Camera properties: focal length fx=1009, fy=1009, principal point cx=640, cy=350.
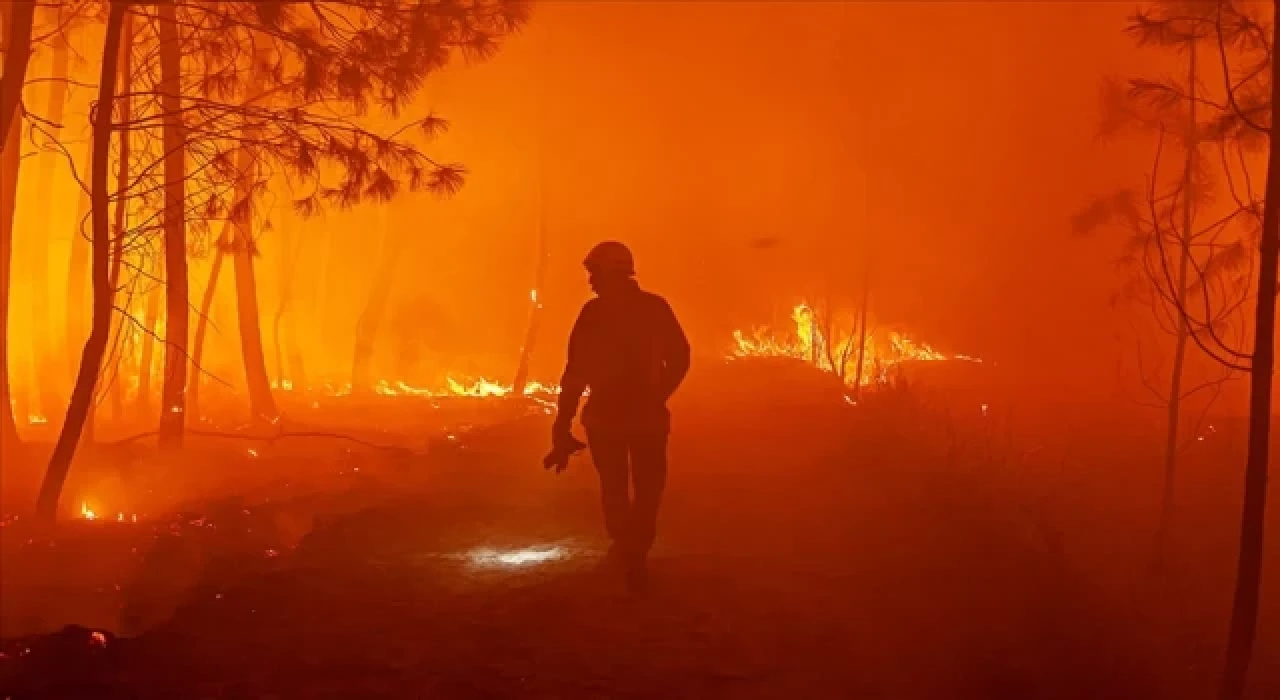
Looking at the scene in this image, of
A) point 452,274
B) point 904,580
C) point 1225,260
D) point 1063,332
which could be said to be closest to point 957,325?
point 1063,332

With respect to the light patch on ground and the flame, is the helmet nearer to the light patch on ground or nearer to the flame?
the light patch on ground

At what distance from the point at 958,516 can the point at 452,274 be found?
139ft

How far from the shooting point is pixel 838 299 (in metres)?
47.3

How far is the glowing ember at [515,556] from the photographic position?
24.6 feet

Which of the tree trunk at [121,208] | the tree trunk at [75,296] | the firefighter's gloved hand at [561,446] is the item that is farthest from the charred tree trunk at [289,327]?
the firefighter's gloved hand at [561,446]

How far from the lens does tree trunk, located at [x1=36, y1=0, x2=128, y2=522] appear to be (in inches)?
293

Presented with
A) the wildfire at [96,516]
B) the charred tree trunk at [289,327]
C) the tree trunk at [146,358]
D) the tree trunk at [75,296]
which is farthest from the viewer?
the charred tree trunk at [289,327]

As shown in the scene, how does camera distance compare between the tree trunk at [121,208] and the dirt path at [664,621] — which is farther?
the tree trunk at [121,208]

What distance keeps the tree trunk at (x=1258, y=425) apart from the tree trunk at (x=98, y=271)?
742 centimetres

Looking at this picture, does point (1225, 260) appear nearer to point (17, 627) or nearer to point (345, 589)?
point (345, 589)

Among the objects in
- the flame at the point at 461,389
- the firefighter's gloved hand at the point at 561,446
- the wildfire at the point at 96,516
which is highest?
the flame at the point at 461,389

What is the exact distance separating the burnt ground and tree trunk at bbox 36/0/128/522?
568 mm

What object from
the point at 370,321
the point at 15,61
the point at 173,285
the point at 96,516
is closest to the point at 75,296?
the point at 370,321

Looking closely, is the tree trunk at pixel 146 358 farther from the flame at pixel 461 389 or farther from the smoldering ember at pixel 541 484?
the flame at pixel 461 389
